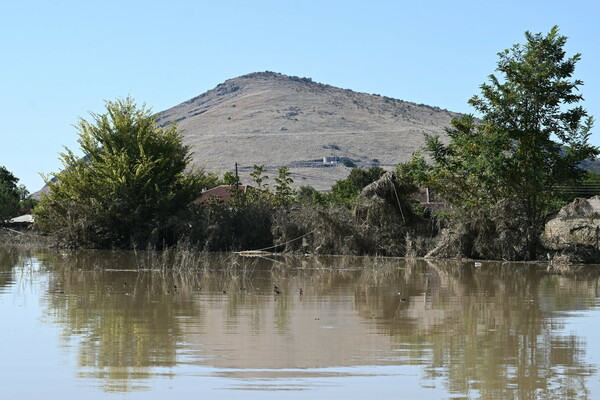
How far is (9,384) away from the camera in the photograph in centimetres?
946

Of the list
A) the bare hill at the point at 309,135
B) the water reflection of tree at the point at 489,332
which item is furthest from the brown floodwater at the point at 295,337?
the bare hill at the point at 309,135

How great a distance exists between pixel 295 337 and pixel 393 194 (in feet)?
76.1

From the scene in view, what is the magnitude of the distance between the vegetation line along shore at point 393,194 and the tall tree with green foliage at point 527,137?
41 mm

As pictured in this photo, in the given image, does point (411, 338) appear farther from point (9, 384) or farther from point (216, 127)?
point (216, 127)

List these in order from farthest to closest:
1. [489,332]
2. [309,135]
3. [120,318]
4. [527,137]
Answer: [309,135]
[527,137]
[120,318]
[489,332]

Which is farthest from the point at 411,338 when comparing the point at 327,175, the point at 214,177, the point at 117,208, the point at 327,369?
the point at 327,175

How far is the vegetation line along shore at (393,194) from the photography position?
102ft

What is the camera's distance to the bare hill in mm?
147875

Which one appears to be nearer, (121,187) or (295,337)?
(295,337)

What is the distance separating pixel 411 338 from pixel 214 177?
3062cm

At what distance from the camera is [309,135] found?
6575 inches

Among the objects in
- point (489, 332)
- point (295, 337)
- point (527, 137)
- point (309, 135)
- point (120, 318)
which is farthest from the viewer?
point (309, 135)

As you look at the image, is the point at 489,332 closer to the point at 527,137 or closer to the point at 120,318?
the point at 120,318

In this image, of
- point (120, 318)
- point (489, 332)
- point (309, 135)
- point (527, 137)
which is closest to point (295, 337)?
point (489, 332)
